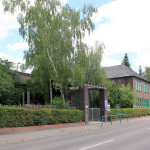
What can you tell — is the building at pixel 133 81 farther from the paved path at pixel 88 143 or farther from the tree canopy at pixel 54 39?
the paved path at pixel 88 143

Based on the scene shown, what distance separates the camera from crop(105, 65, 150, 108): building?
38406mm

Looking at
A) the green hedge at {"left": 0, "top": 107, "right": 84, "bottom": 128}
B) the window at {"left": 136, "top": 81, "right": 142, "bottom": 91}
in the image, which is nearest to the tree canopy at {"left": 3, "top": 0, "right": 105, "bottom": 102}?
the green hedge at {"left": 0, "top": 107, "right": 84, "bottom": 128}

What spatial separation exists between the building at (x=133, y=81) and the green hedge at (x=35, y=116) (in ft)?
56.8

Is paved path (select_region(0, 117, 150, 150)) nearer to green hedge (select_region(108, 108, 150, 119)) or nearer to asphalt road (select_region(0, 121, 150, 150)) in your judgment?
asphalt road (select_region(0, 121, 150, 150))

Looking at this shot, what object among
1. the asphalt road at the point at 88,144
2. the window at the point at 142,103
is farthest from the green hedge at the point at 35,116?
the window at the point at 142,103

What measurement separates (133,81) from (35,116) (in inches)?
946

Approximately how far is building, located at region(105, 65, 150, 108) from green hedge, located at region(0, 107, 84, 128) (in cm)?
1733

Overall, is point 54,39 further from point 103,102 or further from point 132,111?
point 132,111

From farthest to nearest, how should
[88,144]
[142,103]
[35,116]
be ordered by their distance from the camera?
[142,103] < [35,116] < [88,144]

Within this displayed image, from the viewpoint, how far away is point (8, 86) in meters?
24.4

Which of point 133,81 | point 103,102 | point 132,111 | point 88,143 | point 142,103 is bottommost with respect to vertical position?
point 132,111

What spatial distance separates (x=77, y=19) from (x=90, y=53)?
221 inches

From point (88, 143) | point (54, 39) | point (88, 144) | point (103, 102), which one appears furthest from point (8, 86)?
point (88, 144)

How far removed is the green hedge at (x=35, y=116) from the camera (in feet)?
50.6
